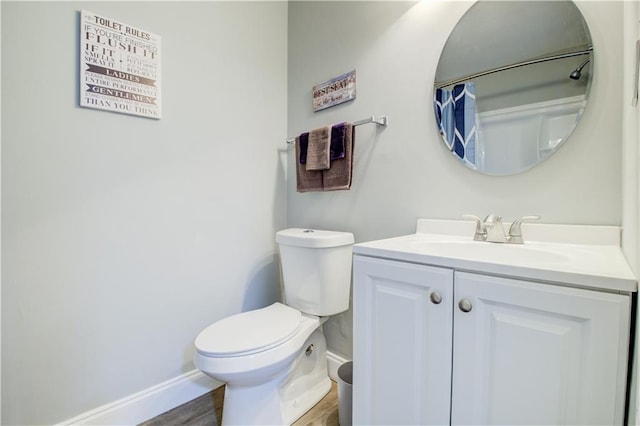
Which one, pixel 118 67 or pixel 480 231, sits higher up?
pixel 118 67

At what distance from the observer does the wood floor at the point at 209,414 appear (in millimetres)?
1274

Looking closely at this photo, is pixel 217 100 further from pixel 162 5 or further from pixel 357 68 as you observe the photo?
pixel 357 68

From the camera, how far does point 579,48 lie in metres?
0.92

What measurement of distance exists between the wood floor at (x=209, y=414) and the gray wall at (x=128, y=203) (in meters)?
0.16

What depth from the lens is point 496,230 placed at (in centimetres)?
102

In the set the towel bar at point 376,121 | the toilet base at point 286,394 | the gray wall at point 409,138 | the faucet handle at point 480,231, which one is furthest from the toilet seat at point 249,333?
the towel bar at point 376,121

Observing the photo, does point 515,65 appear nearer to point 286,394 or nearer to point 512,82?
point 512,82

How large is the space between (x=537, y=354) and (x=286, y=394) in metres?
1.04

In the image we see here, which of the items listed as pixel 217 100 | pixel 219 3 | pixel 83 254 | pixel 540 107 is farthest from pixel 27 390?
pixel 540 107

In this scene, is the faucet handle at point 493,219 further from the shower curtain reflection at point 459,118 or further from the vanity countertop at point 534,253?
the shower curtain reflection at point 459,118

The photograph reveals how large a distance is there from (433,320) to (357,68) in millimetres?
1272

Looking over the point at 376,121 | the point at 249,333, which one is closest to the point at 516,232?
the point at 376,121

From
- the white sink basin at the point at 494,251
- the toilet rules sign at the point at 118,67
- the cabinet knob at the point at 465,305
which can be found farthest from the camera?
the toilet rules sign at the point at 118,67

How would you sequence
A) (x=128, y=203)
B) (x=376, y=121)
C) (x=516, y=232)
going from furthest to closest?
(x=376, y=121) < (x=128, y=203) < (x=516, y=232)
